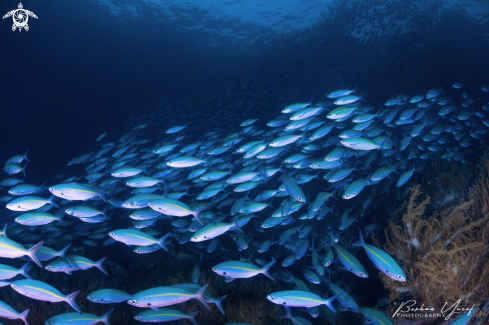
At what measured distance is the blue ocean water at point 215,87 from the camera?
6109 millimetres

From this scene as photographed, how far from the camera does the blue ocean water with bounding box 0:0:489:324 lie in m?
6.11

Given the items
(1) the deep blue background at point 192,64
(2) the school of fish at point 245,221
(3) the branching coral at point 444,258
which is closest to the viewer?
(2) the school of fish at point 245,221

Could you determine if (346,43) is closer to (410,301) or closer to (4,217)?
(410,301)

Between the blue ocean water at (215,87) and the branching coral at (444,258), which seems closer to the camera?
the branching coral at (444,258)

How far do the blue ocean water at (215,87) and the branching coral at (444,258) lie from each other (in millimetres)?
1262

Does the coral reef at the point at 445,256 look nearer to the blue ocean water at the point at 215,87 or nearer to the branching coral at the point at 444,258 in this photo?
the branching coral at the point at 444,258

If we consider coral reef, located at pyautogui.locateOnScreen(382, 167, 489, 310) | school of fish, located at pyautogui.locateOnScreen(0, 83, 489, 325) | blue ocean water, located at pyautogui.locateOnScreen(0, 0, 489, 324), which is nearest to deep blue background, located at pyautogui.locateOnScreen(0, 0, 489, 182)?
blue ocean water, located at pyautogui.locateOnScreen(0, 0, 489, 324)

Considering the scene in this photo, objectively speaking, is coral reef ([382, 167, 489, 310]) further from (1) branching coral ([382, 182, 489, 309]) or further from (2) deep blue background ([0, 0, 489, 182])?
(2) deep blue background ([0, 0, 489, 182])

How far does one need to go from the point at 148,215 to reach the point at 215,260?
8.13ft

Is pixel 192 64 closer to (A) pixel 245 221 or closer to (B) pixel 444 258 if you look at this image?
(A) pixel 245 221

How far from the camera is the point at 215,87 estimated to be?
17.0 metres

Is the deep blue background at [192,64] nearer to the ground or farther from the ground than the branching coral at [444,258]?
Result: farther from the ground

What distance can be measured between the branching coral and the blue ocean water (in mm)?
1262

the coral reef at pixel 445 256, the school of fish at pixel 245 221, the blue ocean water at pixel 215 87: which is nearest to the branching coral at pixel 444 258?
the coral reef at pixel 445 256
